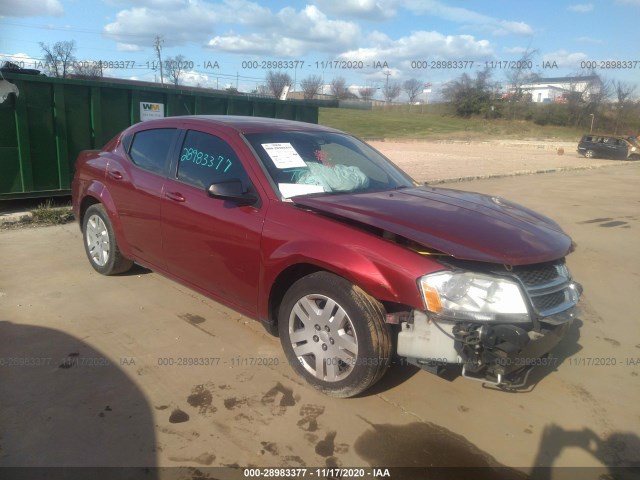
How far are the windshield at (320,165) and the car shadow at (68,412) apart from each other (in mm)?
1637

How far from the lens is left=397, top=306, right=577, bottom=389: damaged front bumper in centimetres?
Result: 272

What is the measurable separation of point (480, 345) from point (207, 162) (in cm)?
238

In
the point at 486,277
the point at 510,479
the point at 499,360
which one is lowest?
the point at 510,479

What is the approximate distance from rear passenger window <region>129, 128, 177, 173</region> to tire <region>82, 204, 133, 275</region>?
694 mm

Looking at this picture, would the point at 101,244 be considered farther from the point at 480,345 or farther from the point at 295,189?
the point at 480,345

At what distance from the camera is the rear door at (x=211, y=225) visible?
11.6 ft

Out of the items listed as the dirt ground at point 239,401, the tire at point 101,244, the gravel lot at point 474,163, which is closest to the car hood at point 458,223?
the dirt ground at point 239,401

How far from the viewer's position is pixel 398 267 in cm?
283

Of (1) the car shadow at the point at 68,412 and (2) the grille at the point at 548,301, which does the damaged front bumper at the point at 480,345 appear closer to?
(2) the grille at the point at 548,301

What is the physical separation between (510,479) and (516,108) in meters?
64.9

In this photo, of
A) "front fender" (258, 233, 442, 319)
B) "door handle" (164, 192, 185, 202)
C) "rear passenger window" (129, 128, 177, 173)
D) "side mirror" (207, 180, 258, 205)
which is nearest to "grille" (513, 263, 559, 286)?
"front fender" (258, 233, 442, 319)

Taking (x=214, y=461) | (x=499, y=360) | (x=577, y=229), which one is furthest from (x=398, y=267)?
(x=577, y=229)

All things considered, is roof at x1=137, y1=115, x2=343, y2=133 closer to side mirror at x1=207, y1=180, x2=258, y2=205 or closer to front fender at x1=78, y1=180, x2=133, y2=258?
side mirror at x1=207, y1=180, x2=258, y2=205

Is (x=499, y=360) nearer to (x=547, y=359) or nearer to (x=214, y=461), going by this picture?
(x=547, y=359)
